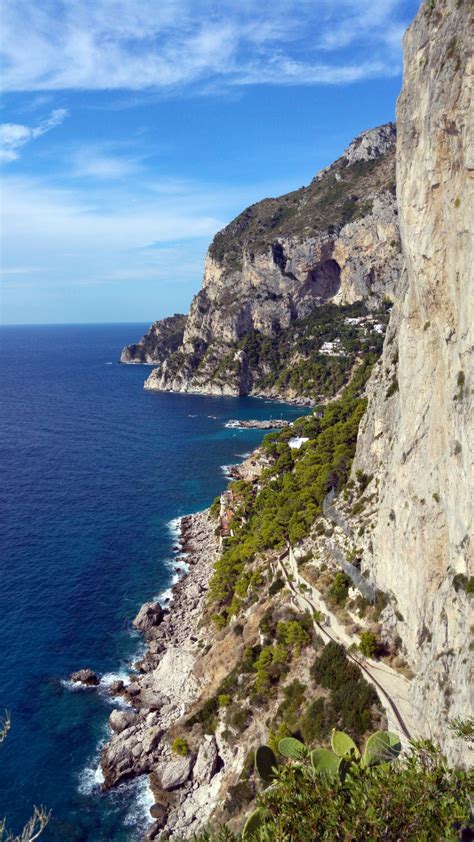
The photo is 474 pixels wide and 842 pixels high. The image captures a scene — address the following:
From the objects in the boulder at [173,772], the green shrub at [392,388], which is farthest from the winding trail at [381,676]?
the green shrub at [392,388]

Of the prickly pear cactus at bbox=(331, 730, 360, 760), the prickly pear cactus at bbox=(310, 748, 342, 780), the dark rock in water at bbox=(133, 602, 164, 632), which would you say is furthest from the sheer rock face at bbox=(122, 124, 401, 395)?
Answer: the prickly pear cactus at bbox=(310, 748, 342, 780)

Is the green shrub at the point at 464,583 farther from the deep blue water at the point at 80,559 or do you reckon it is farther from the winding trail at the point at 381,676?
the deep blue water at the point at 80,559

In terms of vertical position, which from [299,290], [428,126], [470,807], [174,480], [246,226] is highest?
[246,226]

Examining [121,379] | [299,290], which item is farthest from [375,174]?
[121,379]

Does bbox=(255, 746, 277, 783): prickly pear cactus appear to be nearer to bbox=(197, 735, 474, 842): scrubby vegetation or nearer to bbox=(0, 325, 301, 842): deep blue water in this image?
bbox=(0, 325, 301, 842): deep blue water

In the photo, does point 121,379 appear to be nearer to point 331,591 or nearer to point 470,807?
point 331,591

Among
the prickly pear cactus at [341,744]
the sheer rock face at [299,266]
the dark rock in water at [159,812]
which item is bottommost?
the dark rock in water at [159,812]
